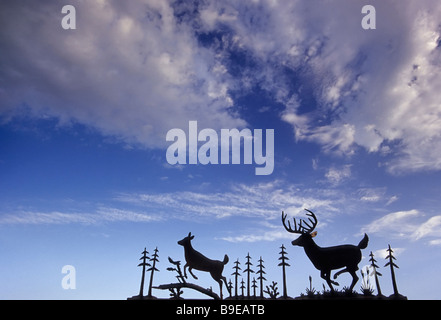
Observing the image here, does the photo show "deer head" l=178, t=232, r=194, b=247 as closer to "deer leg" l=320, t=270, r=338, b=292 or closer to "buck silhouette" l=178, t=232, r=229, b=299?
"buck silhouette" l=178, t=232, r=229, b=299

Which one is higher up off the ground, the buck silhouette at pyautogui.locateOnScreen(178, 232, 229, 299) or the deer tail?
the deer tail

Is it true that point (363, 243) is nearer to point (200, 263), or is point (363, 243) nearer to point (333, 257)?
point (333, 257)

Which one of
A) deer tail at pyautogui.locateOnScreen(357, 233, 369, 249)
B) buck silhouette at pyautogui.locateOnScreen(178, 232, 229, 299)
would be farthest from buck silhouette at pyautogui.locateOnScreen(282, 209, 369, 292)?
buck silhouette at pyautogui.locateOnScreen(178, 232, 229, 299)

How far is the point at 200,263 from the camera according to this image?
452 inches

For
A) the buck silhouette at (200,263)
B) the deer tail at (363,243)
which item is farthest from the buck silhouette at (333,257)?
the buck silhouette at (200,263)

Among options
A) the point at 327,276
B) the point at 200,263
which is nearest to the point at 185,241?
the point at 200,263

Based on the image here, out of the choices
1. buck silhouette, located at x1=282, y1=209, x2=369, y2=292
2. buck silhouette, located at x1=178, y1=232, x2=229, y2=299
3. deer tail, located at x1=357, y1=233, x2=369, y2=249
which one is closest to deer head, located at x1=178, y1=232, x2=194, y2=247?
buck silhouette, located at x1=178, y1=232, x2=229, y2=299

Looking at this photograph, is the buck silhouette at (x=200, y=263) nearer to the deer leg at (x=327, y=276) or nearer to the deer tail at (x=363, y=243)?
the deer leg at (x=327, y=276)

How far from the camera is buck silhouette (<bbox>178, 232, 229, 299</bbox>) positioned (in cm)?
1147

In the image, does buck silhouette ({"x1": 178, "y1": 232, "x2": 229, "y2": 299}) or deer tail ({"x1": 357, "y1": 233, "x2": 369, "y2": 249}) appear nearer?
deer tail ({"x1": 357, "y1": 233, "x2": 369, "y2": 249})
